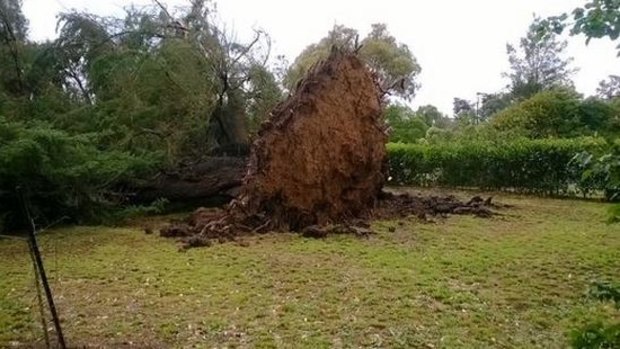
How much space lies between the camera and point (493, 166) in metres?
13.4

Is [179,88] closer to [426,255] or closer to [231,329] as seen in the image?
[426,255]

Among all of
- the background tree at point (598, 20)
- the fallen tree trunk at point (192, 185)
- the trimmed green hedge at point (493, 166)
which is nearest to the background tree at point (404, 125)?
the trimmed green hedge at point (493, 166)

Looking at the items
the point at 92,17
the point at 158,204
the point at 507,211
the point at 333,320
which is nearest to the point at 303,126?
the point at 158,204

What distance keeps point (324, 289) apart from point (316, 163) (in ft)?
12.0

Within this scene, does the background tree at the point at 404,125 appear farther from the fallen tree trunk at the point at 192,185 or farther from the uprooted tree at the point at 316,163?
the uprooted tree at the point at 316,163

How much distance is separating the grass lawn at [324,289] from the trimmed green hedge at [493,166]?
15.4 ft

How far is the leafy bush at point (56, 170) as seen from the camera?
7.12 m

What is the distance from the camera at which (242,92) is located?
12.3 metres

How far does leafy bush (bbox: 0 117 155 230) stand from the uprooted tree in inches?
48.8

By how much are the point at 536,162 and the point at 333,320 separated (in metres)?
9.58

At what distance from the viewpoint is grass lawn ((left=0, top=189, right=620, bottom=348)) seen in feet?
13.6

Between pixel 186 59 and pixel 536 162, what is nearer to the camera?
pixel 186 59

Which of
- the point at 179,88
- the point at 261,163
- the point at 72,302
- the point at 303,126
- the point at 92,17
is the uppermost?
the point at 92,17

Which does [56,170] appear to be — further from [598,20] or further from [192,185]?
[598,20]
